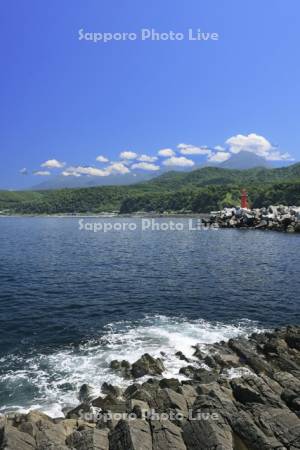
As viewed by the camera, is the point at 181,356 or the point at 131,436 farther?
the point at 181,356

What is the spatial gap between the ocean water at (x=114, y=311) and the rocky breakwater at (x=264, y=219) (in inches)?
2124

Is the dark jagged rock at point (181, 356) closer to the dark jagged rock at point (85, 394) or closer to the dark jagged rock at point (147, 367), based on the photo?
the dark jagged rock at point (147, 367)

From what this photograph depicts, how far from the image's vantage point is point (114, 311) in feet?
129

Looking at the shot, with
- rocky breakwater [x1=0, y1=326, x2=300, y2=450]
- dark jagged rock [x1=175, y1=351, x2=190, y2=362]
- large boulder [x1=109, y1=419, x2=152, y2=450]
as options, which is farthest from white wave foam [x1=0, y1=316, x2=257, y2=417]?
large boulder [x1=109, y1=419, x2=152, y2=450]

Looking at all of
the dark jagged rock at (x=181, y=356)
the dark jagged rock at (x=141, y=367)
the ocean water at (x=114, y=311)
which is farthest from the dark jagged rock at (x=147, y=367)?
the dark jagged rock at (x=181, y=356)

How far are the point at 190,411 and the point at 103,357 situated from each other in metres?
11.4

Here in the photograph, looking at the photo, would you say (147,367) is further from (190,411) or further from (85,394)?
(190,411)

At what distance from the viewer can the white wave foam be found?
23.1 metres

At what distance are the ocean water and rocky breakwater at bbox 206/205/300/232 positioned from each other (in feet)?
177

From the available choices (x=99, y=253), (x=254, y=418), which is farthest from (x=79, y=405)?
(x=99, y=253)

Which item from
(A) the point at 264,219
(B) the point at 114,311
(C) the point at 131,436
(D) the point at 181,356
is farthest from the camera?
(A) the point at 264,219

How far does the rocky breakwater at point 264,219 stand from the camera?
126200 mm

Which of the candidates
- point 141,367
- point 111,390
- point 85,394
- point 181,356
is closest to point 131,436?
point 111,390

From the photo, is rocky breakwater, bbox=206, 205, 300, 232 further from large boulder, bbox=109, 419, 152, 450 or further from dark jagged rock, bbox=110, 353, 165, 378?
large boulder, bbox=109, 419, 152, 450
